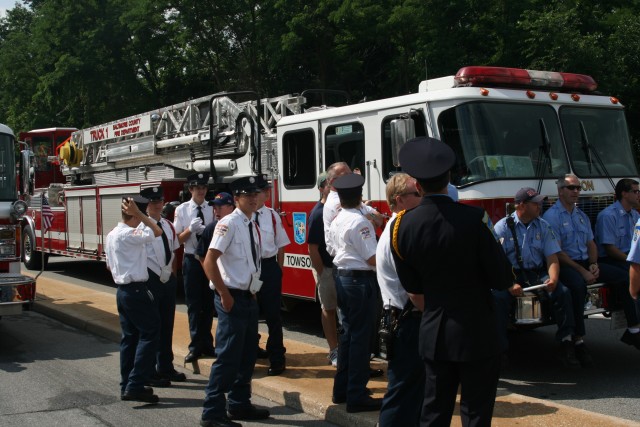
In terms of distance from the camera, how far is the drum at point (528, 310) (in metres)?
6.54

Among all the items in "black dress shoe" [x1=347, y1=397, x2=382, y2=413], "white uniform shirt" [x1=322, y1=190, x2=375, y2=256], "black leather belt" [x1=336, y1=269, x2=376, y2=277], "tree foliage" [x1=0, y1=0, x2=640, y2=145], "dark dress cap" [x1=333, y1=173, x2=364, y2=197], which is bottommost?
"black dress shoe" [x1=347, y1=397, x2=382, y2=413]

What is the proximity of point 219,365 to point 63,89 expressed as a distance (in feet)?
79.8

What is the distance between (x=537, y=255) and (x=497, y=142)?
114cm

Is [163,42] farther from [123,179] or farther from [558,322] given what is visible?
[558,322]

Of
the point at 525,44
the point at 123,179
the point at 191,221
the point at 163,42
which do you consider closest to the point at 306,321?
the point at 191,221

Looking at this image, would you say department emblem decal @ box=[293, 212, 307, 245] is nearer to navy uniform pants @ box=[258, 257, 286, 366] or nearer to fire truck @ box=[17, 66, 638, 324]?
fire truck @ box=[17, 66, 638, 324]

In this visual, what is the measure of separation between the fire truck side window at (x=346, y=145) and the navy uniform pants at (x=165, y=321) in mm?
2314

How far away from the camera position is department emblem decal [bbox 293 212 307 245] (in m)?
8.76

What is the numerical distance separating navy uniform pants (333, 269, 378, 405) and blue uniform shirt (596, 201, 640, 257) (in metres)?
2.89

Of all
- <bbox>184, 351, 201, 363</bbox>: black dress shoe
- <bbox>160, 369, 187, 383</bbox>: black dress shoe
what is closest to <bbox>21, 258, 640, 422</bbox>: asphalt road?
<bbox>184, 351, 201, 363</bbox>: black dress shoe

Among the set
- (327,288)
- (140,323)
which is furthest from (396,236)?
(140,323)

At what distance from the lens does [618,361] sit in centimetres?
766

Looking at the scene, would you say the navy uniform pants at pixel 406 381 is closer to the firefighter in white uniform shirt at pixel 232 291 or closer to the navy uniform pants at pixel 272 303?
the firefighter in white uniform shirt at pixel 232 291

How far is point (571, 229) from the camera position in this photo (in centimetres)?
708
